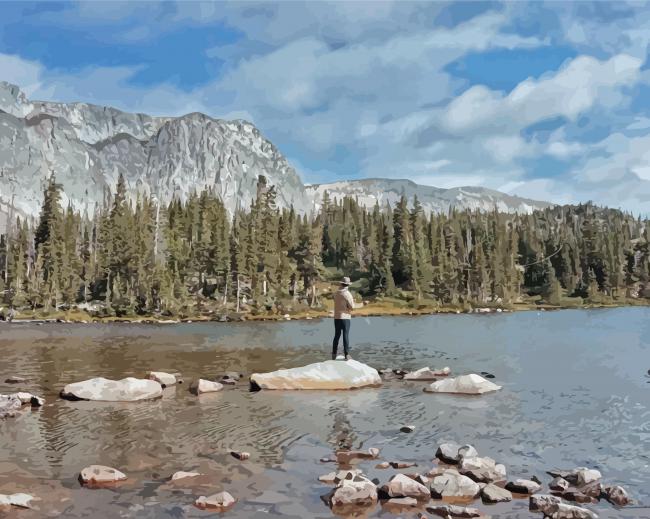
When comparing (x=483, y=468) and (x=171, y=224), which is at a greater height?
(x=171, y=224)

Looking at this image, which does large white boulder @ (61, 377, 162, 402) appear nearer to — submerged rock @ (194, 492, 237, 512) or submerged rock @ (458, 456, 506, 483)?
submerged rock @ (194, 492, 237, 512)

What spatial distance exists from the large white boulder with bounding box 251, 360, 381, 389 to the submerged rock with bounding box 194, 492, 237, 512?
13222 mm

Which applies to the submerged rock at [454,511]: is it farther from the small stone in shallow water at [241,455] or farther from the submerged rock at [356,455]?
the small stone in shallow water at [241,455]

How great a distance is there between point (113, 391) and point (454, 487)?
14425mm

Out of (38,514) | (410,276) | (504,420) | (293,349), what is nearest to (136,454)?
(38,514)

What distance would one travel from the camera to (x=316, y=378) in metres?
24.7

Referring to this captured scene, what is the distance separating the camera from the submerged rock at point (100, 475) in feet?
40.3

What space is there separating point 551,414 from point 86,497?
14.2 metres

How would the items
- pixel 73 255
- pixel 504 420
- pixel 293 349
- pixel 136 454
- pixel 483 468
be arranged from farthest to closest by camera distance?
1. pixel 73 255
2. pixel 293 349
3. pixel 504 420
4. pixel 136 454
5. pixel 483 468

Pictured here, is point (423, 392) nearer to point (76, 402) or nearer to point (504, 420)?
point (504, 420)

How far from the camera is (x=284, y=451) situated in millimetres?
15000

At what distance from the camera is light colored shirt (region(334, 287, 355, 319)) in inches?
1054

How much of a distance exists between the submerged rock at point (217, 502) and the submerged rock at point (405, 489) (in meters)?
2.84

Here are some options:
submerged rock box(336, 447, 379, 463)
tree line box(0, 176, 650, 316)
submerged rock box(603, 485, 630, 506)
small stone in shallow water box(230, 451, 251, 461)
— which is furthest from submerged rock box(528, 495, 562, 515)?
tree line box(0, 176, 650, 316)
